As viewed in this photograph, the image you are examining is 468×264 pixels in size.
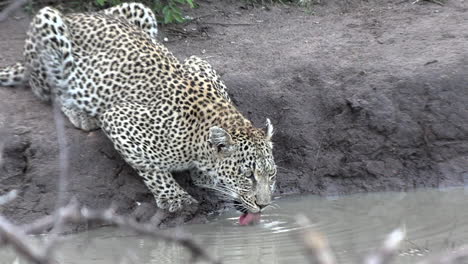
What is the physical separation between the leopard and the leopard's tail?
10mm

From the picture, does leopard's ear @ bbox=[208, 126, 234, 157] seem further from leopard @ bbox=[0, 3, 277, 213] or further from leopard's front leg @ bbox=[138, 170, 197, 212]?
leopard's front leg @ bbox=[138, 170, 197, 212]

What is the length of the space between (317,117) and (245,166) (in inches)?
77.7

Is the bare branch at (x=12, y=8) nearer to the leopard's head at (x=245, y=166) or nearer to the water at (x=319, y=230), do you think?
the water at (x=319, y=230)

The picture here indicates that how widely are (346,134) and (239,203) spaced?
2.08m

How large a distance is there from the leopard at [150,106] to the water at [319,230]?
38 centimetres

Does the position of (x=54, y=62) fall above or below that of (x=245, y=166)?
above

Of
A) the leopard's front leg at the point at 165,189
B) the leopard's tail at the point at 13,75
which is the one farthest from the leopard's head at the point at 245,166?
the leopard's tail at the point at 13,75

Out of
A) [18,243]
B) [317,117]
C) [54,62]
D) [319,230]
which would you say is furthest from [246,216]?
[18,243]

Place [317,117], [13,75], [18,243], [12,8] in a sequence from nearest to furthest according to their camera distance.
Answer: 1. [18,243]
2. [12,8]
3. [13,75]
4. [317,117]

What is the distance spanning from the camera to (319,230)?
8.12 metres

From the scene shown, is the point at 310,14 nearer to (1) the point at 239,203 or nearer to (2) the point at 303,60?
(2) the point at 303,60

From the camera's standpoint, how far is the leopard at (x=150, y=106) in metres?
8.02

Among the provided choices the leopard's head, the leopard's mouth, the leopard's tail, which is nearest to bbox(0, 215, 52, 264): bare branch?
the leopard's head

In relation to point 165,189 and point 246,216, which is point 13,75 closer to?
point 165,189
